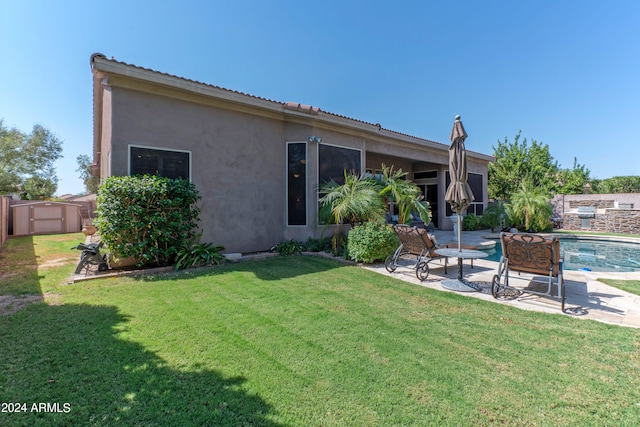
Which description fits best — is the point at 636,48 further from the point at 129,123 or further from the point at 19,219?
the point at 19,219

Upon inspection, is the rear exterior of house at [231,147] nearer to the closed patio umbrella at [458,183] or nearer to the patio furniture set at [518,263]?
the patio furniture set at [518,263]

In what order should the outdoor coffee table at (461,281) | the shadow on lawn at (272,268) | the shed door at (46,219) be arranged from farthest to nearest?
the shed door at (46,219)
the shadow on lawn at (272,268)
the outdoor coffee table at (461,281)

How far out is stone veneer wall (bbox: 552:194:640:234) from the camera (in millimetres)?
17297

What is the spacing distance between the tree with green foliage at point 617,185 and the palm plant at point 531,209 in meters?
23.8

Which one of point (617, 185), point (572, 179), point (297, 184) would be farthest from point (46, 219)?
point (617, 185)

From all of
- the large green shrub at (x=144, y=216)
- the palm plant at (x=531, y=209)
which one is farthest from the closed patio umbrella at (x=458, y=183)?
the palm plant at (x=531, y=209)

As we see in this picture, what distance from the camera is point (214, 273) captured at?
673 cm

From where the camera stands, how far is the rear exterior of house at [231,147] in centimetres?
726

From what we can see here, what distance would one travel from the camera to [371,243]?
24.8 feet

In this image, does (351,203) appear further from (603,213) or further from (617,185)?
(617,185)

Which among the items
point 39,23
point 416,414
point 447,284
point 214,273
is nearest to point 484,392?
point 416,414

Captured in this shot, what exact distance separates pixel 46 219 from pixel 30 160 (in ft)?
69.5

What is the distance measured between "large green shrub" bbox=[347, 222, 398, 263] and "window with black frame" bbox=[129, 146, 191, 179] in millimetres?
5395

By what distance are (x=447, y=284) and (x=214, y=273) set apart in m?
5.46
